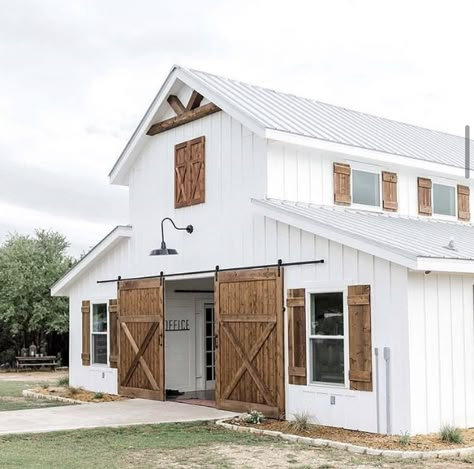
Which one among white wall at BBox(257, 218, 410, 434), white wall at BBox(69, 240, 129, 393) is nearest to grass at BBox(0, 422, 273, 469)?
white wall at BBox(257, 218, 410, 434)

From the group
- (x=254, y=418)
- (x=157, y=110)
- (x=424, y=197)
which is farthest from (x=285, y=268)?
(x=157, y=110)

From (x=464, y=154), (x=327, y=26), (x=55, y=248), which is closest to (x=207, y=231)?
(x=327, y=26)

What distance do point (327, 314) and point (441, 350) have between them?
1916 mm

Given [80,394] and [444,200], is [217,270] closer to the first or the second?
[80,394]

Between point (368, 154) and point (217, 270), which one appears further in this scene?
point (368, 154)

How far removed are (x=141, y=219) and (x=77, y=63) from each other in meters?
3.85

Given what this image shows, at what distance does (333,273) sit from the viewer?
13.4 meters

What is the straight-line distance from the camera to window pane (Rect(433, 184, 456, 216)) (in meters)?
18.3

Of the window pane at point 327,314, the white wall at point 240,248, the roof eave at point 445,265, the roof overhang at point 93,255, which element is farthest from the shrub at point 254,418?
the roof overhang at point 93,255

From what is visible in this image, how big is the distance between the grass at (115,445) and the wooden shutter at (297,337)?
60.0 inches

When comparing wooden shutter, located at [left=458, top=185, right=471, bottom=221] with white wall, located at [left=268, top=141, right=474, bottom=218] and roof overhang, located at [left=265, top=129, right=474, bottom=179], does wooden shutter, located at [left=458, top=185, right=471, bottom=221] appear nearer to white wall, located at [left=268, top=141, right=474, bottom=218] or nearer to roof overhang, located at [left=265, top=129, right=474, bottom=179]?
roof overhang, located at [left=265, top=129, right=474, bottom=179]

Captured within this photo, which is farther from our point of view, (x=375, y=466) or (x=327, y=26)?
(x=327, y=26)

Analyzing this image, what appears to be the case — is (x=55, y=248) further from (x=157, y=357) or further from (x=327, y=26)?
(x=327, y=26)

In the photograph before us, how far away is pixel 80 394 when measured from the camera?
19188 millimetres
